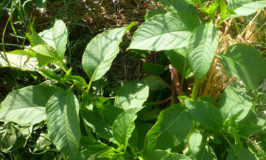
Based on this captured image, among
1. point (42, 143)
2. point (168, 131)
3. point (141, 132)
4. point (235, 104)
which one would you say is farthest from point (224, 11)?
point (42, 143)

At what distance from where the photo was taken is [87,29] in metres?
1.58

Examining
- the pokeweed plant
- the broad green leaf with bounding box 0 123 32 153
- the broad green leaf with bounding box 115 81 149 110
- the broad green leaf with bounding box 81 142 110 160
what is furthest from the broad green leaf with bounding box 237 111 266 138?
the broad green leaf with bounding box 0 123 32 153

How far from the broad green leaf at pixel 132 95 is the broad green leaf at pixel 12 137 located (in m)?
0.43

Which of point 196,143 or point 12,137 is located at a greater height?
point 196,143

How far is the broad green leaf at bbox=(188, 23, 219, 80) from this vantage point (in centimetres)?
93

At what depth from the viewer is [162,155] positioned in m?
1.03

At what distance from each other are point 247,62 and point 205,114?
0.69 ft

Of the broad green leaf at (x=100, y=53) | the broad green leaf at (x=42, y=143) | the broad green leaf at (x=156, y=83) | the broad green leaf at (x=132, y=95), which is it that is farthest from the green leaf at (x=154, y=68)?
the broad green leaf at (x=42, y=143)

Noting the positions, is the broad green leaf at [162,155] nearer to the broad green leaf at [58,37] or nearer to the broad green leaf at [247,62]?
the broad green leaf at [247,62]

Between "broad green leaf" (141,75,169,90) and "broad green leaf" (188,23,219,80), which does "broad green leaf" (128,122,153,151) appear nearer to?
"broad green leaf" (141,75,169,90)

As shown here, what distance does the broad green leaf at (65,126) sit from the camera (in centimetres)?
102

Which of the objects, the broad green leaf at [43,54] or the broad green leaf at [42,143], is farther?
the broad green leaf at [42,143]

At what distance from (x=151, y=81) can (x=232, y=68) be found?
420 millimetres

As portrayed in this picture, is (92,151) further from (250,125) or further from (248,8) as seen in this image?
(248,8)
